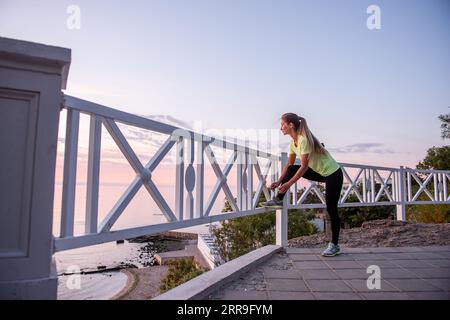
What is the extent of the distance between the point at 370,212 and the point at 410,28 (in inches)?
459

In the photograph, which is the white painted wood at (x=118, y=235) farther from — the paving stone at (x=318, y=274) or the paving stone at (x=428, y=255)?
the paving stone at (x=428, y=255)

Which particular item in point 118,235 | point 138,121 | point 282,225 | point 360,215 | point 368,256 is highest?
point 138,121

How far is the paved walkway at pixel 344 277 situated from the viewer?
2.25 m

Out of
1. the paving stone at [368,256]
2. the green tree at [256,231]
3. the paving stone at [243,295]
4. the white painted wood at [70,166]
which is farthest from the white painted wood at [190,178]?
the green tree at [256,231]

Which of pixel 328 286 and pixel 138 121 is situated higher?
pixel 138 121

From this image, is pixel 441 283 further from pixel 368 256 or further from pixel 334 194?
pixel 334 194

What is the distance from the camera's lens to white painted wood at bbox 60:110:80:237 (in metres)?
1.75

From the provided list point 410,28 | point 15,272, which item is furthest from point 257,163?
point 410,28

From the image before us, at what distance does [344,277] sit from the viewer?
8.93 ft

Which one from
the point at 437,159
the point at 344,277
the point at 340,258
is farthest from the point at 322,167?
the point at 437,159

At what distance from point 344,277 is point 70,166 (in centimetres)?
240

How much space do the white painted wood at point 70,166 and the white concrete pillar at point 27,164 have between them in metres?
0.23
